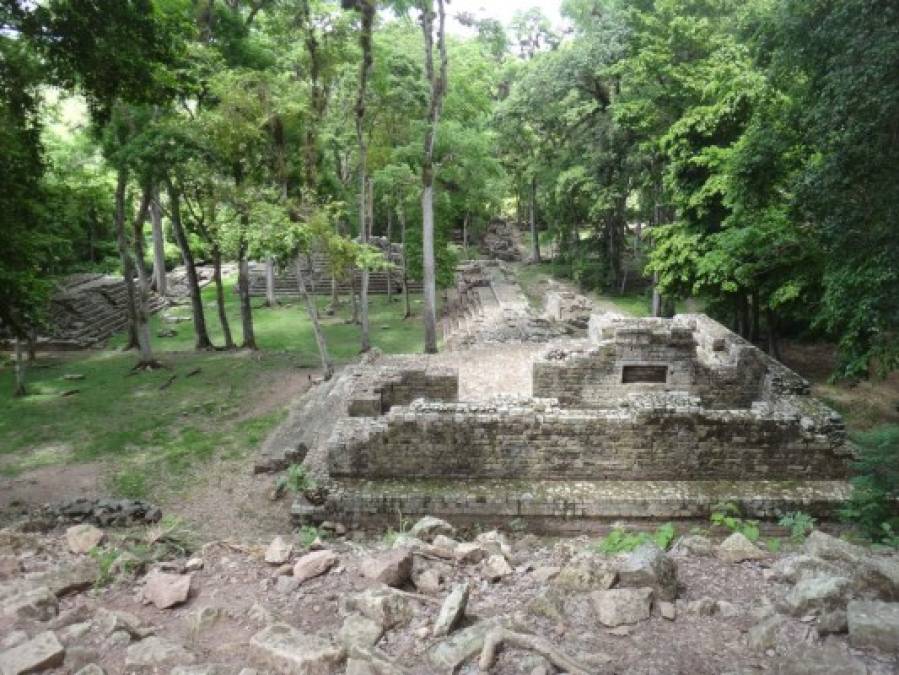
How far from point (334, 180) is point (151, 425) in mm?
9600

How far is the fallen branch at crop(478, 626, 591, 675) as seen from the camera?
378 cm

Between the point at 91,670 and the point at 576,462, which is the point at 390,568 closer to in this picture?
the point at 91,670

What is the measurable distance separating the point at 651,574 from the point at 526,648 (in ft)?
4.08

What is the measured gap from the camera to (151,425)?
→ 13742 millimetres

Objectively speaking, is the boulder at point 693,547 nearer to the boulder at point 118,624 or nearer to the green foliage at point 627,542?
the green foliage at point 627,542

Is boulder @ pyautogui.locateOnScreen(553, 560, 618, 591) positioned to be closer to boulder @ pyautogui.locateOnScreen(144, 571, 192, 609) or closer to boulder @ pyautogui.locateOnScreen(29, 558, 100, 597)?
boulder @ pyautogui.locateOnScreen(144, 571, 192, 609)

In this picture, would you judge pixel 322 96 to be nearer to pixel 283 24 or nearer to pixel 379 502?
pixel 283 24

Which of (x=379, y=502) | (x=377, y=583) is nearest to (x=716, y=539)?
(x=379, y=502)

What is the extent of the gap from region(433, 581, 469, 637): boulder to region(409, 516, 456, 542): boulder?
211 centimetres

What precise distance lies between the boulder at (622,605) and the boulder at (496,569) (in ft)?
3.09

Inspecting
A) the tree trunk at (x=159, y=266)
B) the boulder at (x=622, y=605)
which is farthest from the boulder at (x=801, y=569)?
the tree trunk at (x=159, y=266)

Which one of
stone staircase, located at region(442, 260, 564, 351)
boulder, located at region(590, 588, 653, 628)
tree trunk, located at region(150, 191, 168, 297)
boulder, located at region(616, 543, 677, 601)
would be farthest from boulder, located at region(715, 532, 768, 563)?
tree trunk, located at region(150, 191, 168, 297)

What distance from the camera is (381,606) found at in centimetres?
450

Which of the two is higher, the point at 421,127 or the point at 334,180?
the point at 421,127
